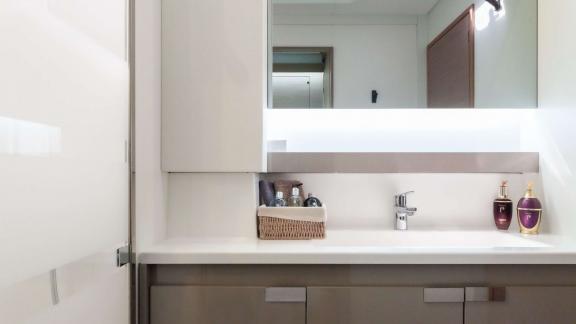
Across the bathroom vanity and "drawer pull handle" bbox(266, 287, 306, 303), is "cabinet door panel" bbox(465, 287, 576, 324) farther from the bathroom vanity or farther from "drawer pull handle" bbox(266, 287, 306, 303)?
"drawer pull handle" bbox(266, 287, 306, 303)

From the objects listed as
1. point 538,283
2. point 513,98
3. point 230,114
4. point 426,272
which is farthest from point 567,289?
point 230,114

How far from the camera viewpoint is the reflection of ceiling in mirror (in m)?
1.50

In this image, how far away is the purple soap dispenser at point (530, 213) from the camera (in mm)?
1433

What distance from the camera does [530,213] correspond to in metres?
1.44

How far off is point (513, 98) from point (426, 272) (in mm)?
830

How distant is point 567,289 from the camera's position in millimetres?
1115

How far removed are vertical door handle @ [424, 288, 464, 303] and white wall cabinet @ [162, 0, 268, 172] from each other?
64 centimetres

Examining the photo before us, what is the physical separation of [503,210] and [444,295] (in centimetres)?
59

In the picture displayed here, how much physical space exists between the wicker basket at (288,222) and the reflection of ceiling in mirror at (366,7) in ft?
2.45

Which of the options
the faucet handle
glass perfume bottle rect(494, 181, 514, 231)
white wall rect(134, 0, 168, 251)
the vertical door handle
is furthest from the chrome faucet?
white wall rect(134, 0, 168, 251)

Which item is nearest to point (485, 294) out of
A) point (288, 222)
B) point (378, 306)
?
point (378, 306)

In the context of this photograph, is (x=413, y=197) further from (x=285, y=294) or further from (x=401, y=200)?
(x=285, y=294)

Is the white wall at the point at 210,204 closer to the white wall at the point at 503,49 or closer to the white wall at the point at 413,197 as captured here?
the white wall at the point at 413,197

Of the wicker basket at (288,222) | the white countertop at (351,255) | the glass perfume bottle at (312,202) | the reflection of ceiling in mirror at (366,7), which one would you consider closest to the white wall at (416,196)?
the glass perfume bottle at (312,202)
